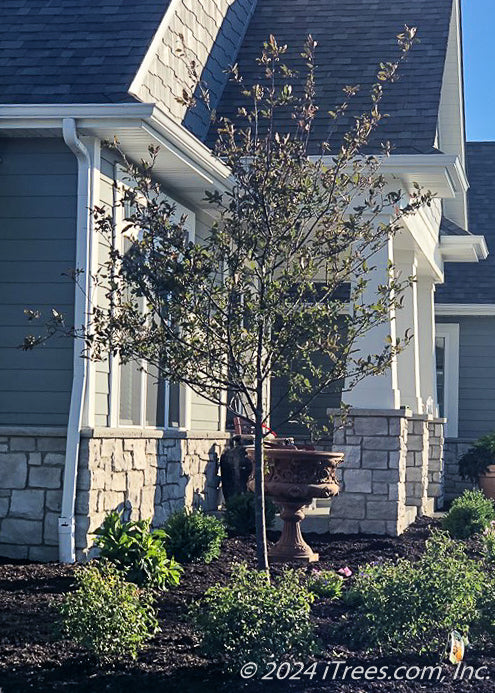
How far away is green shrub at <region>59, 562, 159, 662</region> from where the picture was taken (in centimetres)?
574

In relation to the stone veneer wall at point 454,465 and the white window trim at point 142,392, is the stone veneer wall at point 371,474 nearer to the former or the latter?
the white window trim at point 142,392

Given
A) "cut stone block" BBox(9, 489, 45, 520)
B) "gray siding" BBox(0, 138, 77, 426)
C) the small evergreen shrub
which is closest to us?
the small evergreen shrub

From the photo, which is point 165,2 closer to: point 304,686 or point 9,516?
point 9,516

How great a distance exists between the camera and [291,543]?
9266 mm

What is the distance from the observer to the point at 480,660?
6.08 m

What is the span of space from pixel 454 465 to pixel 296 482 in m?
8.65

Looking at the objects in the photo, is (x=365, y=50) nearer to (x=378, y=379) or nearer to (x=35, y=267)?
(x=378, y=379)

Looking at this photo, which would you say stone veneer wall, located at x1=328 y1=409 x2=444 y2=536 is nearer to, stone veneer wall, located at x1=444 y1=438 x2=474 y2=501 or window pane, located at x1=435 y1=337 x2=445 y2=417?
stone veneer wall, located at x1=444 y1=438 x2=474 y2=501

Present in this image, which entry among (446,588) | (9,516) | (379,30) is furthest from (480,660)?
(379,30)

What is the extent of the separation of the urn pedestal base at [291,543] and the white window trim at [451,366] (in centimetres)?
869

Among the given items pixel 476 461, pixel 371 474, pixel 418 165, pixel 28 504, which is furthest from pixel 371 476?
pixel 476 461

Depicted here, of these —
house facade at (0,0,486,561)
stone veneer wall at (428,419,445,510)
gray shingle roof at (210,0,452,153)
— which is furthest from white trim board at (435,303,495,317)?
gray shingle roof at (210,0,452,153)

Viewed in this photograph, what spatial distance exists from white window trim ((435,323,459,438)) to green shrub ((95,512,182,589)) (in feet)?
34.3

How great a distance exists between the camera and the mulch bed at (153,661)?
5.40 m
